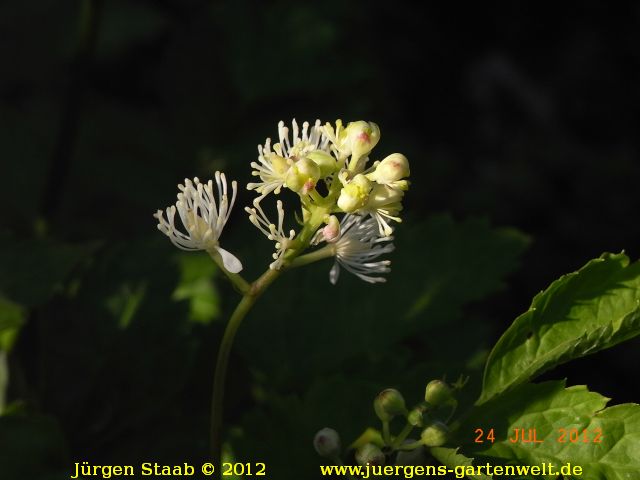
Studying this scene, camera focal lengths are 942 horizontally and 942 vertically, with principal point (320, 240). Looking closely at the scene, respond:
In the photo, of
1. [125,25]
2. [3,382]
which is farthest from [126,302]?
[125,25]

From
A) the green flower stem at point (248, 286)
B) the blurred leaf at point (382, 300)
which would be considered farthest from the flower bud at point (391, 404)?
the blurred leaf at point (382, 300)

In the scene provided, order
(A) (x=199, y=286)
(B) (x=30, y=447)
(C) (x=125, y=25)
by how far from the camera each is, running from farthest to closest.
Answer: (C) (x=125, y=25) → (A) (x=199, y=286) → (B) (x=30, y=447)

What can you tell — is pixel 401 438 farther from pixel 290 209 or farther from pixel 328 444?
pixel 290 209

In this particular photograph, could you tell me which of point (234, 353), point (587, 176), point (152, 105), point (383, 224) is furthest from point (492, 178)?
point (383, 224)

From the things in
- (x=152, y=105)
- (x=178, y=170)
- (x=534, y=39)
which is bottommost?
(x=178, y=170)

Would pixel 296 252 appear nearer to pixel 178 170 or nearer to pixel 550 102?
pixel 178 170

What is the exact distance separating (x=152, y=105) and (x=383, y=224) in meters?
2.44

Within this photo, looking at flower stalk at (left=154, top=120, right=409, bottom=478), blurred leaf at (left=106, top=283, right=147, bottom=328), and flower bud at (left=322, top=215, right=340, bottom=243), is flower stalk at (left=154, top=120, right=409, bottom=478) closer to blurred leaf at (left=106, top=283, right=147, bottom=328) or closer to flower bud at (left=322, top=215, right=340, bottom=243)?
flower bud at (left=322, top=215, right=340, bottom=243)

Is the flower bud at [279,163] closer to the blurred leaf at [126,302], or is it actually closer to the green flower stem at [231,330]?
the green flower stem at [231,330]

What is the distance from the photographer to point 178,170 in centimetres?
301

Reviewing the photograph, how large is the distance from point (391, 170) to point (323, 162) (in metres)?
0.10
